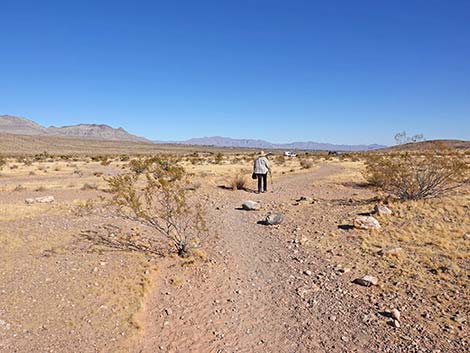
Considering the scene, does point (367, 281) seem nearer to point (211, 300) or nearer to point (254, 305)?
point (254, 305)

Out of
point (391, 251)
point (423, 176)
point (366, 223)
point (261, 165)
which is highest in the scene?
point (261, 165)

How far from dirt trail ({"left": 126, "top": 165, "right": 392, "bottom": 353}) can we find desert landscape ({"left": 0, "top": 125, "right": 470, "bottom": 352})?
2cm

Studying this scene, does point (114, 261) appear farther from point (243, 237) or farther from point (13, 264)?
point (243, 237)

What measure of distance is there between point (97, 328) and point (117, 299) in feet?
2.57

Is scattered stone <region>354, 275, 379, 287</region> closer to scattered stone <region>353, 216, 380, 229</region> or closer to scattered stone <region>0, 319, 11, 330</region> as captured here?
scattered stone <region>353, 216, 380, 229</region>

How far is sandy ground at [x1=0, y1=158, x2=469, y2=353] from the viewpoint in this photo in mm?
4730

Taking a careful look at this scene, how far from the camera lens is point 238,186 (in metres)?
17.4

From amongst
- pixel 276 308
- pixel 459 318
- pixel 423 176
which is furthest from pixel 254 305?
pixel 423 176

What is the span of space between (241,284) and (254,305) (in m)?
0.79

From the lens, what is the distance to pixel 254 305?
18.7 ft

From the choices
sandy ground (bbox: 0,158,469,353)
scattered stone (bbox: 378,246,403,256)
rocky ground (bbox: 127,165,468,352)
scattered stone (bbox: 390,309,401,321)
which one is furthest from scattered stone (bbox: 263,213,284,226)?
scattered stone (bbox: 390,309,401,321)

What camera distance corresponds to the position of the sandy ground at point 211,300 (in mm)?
4730

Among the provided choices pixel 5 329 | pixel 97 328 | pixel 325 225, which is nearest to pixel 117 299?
pixel 97 328

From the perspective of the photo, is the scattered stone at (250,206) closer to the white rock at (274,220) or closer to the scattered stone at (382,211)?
the white rock at (274,220)
